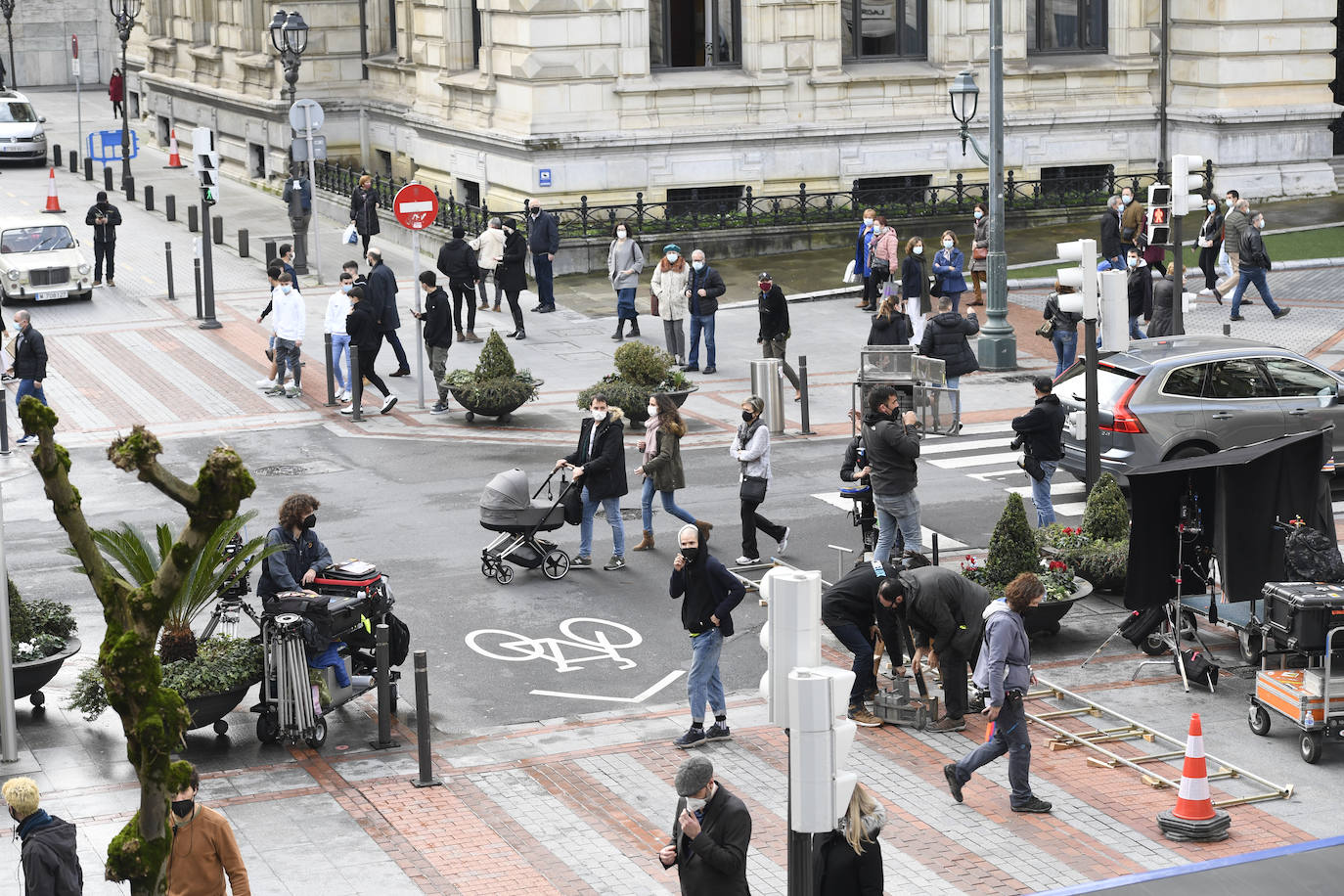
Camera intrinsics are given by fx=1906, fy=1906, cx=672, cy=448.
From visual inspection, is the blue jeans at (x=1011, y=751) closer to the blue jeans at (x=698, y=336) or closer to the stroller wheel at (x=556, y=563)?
the stroller wheel at (x=556, y=563)

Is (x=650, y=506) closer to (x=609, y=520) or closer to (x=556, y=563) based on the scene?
(x=609, y=520)

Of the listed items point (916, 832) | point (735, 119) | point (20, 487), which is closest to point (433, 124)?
point (735, 119)

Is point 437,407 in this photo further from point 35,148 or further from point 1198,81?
point 35,148

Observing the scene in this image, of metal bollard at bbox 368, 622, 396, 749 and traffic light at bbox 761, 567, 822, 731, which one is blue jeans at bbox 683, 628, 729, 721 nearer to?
metal bollard at bbox 368, 622, 396, 749

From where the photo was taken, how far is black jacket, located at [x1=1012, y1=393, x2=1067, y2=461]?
19.2 meters

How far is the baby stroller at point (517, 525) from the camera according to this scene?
1844 cm

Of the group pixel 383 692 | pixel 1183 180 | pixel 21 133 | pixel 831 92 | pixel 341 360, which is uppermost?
pixel 831 92

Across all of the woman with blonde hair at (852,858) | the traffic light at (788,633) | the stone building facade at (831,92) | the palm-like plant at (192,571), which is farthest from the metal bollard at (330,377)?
the traffic light at (788,633)

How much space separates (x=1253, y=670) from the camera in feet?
51.4

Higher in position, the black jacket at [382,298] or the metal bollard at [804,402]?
the black jacket at [382,298]

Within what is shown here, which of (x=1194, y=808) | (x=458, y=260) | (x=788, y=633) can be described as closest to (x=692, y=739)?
(x=1194, y=808)

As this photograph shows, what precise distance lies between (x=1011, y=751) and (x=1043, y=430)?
675 centimetres

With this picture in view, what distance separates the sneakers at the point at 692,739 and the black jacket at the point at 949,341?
34.9ft

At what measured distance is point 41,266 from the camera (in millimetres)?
34062
